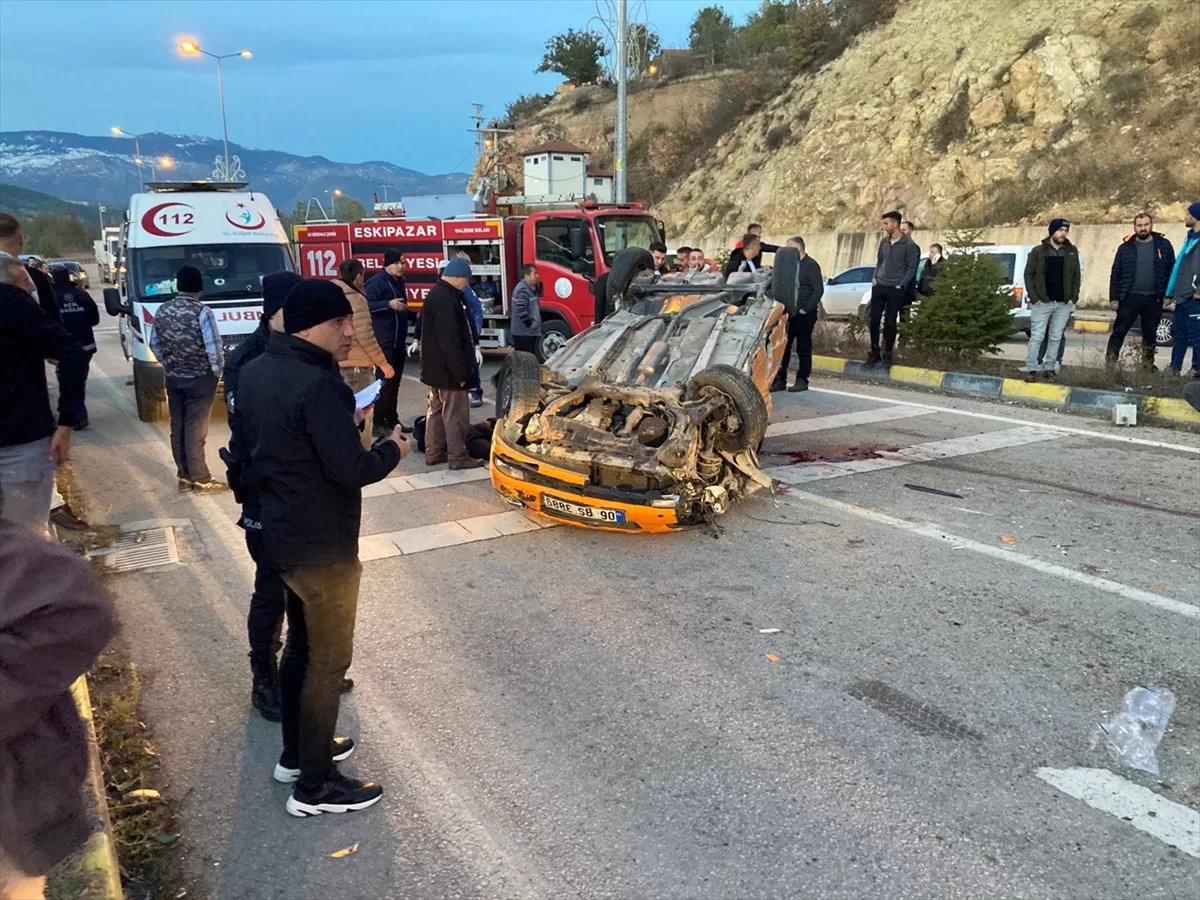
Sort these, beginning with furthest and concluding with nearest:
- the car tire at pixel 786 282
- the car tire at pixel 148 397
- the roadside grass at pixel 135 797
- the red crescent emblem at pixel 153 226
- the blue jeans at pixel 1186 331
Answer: the red crescent emblem at pixel 153 226 < the car tire at pixel 148 397 < the blue jeans at pixel 1186 331 < the car tire at pixel 786 282 < the roadside grass at pixel 135 797

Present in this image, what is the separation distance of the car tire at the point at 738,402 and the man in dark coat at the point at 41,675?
4.76 metres

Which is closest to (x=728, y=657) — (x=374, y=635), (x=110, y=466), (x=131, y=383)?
(x=374, y=635)

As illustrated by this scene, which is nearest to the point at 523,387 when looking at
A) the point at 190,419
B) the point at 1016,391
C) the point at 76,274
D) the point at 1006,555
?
the point at 190,419

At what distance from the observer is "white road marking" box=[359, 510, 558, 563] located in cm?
568

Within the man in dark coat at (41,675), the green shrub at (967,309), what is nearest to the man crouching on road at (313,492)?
the man in dark coat at (41,675)

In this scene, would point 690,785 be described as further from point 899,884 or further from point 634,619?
point 634,619

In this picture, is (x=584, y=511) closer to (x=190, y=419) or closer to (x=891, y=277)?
(x=190, y=419)

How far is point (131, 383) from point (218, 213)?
3.79m

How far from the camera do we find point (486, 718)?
11.9ft

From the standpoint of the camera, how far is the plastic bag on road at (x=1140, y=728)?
3275mm

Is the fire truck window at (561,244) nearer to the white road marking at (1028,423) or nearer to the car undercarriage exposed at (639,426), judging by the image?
the white road marking at (1028,423)

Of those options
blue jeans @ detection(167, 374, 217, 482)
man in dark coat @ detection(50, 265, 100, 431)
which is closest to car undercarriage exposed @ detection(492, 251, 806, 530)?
blue jeans @ detection(167, 374, 217, 482)

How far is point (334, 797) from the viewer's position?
3021 mm

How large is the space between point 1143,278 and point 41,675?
37.3 feet
